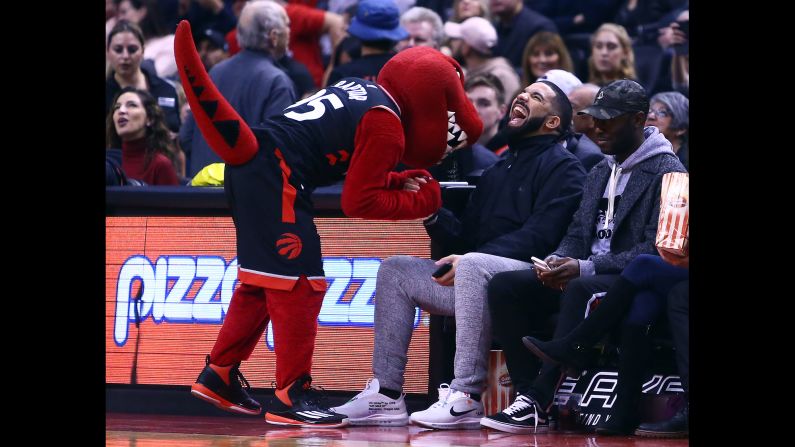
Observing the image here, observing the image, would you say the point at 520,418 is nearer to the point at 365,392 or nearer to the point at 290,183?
the point at 365,392

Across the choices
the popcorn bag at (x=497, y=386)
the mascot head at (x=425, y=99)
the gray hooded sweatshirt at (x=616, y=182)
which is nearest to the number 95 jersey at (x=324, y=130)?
the mascot head at (x=425, y=99)

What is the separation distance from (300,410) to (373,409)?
426mm

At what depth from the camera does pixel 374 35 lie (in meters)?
9.05

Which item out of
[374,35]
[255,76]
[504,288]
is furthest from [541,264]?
[374,35]

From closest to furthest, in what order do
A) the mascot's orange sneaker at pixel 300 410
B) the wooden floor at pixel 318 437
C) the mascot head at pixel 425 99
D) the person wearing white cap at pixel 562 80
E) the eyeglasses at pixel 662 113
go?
the wooden floor at pixel 318 437, the mascot's orange sneaker at pixel 300 410, the mascot head at pixel 425 99, the person wearing white cap at pixel 562 80, the eyeglasses at pixel 662 113

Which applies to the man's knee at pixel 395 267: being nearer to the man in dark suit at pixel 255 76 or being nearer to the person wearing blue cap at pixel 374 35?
the man in dark suit at pixel 255 76

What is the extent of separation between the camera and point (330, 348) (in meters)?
7.01

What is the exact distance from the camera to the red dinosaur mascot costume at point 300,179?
6137 mm

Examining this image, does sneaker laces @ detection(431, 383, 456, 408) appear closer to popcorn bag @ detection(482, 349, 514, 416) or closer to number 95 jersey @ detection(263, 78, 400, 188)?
popcorn bag @ detection(482, 349, 514, 416)

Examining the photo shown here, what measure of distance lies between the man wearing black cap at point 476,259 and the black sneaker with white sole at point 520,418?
0.19 meters

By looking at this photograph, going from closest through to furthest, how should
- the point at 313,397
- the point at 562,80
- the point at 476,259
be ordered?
1. the point at 313,397
2. the point at 476,259
3. the point at 562,80
